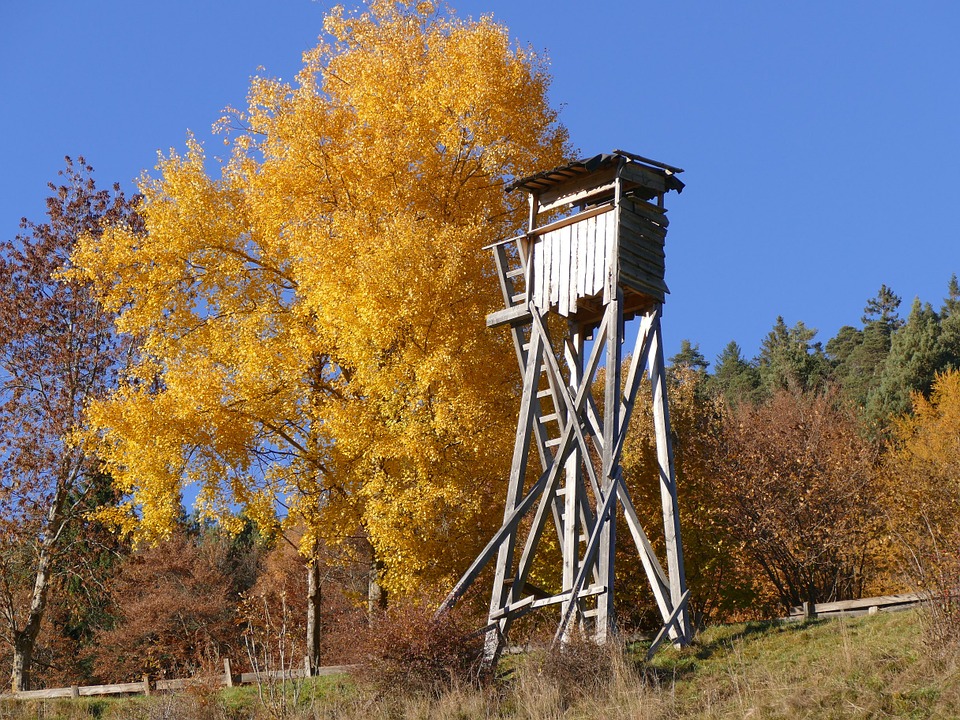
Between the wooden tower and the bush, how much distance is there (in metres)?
0.46

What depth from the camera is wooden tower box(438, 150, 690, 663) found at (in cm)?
1377

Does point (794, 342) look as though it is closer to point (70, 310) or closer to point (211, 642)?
point (211, 642)

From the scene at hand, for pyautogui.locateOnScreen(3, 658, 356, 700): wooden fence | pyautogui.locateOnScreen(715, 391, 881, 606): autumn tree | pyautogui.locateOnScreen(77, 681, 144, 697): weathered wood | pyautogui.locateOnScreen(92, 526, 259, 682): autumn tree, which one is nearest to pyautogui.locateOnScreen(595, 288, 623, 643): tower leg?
pyautogui.locateOnScreen(3, 658, 356, 700): wooden fence

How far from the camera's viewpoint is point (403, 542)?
51.4 ft

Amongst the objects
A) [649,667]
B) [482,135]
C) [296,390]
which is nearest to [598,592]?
[649,667]

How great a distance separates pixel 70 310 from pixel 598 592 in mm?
13569

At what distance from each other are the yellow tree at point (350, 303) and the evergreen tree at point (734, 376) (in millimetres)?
29127

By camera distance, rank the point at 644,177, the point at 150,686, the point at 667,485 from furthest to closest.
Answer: the point at 150,686
the point at 644,177
the point at 667,485

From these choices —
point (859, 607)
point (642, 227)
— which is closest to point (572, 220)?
point (642, 227)

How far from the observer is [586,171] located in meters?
15.5

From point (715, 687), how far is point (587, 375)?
4699 millimetres

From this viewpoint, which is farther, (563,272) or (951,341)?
(951,341)

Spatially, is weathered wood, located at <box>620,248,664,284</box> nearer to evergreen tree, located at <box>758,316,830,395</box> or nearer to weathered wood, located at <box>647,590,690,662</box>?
weathered wood, located at <box>647,590,690,662</box>

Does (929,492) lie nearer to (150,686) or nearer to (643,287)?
(643,287)
